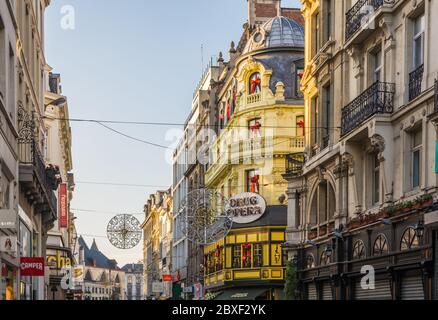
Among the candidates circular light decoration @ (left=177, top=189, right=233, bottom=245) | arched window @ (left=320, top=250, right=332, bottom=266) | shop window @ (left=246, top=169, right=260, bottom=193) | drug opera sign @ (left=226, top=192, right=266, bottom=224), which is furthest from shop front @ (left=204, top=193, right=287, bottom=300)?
arched window @ (left=320, top=250, right=332, bottom=266)

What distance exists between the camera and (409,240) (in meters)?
21.6

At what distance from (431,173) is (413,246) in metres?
2.11

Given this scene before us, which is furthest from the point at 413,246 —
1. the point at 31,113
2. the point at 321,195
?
the point at 31,113

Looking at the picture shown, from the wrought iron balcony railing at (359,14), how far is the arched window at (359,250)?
666cm

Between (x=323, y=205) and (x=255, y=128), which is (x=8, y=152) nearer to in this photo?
(x=323, y=205)

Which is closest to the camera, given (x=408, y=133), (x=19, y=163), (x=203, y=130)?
(x=408, y=133)

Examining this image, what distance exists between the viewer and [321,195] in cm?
3212

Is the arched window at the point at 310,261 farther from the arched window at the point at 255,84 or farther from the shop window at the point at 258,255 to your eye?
the arched window at the point at 255,84

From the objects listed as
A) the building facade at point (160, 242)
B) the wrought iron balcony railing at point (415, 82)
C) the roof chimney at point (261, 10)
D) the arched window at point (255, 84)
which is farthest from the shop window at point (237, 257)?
the wrought iron balcony railing at point (415, 82)

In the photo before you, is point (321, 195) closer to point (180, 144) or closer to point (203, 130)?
point (203, 130)

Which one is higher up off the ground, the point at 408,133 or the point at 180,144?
the point at 180,144

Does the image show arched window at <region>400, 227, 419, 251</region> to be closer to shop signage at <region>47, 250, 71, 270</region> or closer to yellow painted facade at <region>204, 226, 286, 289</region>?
yellow painted facade at <region>204, 226, 286, 289</region>

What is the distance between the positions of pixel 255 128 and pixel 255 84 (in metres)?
3.36

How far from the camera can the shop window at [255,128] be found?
55.3 m
